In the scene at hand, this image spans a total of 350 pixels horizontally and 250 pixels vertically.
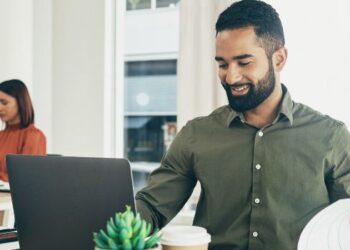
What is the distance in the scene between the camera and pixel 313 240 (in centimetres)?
94

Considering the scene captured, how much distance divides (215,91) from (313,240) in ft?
8.07

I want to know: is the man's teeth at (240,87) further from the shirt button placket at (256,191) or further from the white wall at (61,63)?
the white wall at (61,63)

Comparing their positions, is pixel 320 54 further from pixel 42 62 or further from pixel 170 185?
pixel 42 62

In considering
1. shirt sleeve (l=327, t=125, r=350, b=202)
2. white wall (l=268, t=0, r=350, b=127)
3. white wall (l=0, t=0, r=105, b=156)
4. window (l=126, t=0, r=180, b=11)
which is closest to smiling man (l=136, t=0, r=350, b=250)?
shirt sleeve (l=327, t=125, r=350, b=202)

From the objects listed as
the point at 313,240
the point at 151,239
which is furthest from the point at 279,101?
the point at 151,239

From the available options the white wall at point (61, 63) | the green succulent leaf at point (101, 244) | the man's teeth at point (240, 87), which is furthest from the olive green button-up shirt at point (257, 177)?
the white wall at point (61, 63)

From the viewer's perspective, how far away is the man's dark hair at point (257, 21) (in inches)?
52.5

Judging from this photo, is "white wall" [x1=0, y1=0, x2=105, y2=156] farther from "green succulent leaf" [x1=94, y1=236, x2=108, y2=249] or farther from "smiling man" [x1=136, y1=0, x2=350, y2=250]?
"green succulent leaf" [x1=94, y1=236, x2=108, y2=249]

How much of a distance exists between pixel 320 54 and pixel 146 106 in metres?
1.64

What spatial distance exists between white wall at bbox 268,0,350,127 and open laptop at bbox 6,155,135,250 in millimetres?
2308

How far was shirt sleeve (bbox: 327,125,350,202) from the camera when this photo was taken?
1312 millimetres

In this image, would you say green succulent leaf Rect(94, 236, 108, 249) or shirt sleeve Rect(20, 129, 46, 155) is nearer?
green succulent leaf Rect(94, 236, 108, 249)

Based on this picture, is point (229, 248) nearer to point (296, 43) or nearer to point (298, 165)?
point (298, 165)

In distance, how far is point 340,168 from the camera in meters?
1.34
